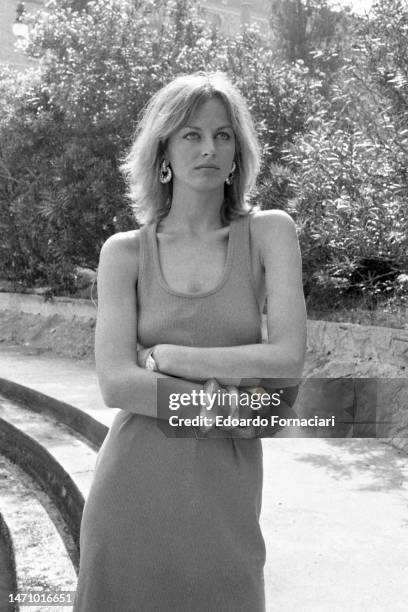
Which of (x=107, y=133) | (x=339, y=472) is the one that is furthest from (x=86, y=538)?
(x=107, y=133)

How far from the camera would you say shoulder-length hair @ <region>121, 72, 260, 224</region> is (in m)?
1.92

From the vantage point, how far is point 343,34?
1616 cm

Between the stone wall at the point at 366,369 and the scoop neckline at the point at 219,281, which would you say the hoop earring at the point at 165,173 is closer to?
the scoop neckline at the point at 219,281

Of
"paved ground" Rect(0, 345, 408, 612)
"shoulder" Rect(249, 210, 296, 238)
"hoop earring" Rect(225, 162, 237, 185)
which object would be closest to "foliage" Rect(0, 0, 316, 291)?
"paved ground" Rect(0, 345, 408, 612)

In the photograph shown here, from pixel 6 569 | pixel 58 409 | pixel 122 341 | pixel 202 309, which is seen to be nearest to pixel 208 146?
pixel 202 309

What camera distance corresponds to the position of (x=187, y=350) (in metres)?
1.83

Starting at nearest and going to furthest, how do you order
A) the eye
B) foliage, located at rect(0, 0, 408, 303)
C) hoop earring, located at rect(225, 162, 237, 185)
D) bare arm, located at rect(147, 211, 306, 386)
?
bare arm, located at rect(147, 211, 306, 386) < the eye < hoop earring, located at rect(225, 162, 237, 185) < foliage, located at rect(0, 0, 408, 303)

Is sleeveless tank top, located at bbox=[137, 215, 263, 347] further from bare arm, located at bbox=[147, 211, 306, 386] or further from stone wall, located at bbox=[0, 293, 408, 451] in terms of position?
stone wall, located at bbox=[0, 293, 408, 451]

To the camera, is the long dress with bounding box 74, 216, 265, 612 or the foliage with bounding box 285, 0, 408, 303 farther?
the foliage with bounding box 285, 0, 408, 303

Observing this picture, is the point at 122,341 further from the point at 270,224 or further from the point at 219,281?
the point at 270,224

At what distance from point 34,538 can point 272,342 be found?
103 inches

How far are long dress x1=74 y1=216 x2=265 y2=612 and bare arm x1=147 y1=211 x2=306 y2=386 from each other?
158 mm

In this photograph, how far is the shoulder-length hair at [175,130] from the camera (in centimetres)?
192

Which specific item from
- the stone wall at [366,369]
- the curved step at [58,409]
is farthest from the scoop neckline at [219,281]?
the curved step at [58,409]
